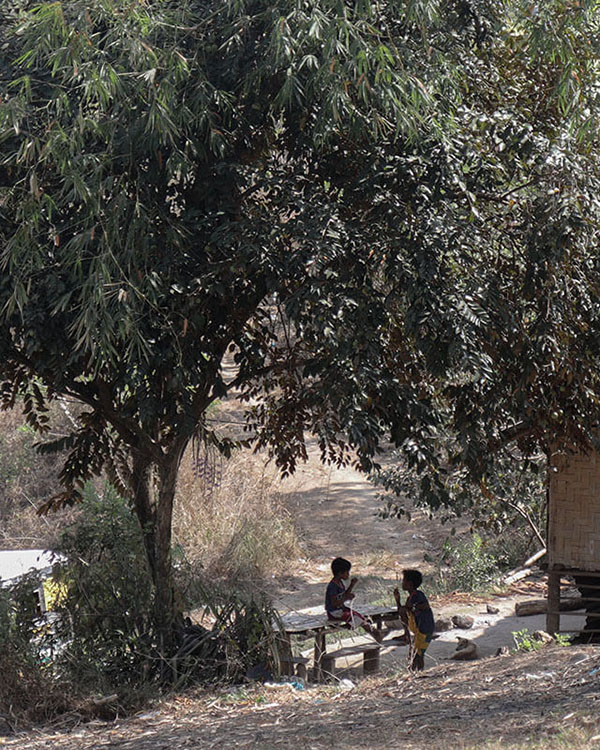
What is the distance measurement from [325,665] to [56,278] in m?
4.42

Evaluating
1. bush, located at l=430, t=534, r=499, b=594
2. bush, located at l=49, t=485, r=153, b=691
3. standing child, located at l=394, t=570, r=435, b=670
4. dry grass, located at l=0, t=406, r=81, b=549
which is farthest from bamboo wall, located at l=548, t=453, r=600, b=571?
dry grass, located at l=0, t=406, r=81, b=549

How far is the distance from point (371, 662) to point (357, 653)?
347mm

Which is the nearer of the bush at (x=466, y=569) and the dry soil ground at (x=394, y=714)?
the dry soil ground at (x=394, y=714)

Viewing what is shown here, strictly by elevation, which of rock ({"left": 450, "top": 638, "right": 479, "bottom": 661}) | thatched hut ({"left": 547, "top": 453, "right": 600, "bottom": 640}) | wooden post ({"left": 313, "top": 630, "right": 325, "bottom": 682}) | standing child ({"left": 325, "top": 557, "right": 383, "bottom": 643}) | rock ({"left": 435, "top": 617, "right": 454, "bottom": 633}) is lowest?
rock ({"left": 435, "top": 617, "right": 454, "bottom": 633})

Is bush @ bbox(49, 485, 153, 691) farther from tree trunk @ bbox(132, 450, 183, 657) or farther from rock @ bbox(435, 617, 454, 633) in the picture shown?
rock @ bbox(435, 617, 454, 633)

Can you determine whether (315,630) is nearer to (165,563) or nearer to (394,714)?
(165,563)

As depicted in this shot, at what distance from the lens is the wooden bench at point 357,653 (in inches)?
321

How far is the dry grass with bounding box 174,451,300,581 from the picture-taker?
14.8 metres

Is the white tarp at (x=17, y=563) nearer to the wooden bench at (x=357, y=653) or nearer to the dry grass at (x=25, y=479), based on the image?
the wooden bench at (x=357, y=653)

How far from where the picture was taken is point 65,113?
19.9ft

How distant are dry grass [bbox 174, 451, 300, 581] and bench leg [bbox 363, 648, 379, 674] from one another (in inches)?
236

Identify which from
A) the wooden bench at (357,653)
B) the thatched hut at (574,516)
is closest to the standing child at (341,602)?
the wooden bench at (357,653)

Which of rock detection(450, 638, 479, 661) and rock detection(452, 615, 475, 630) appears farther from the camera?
rock detection(452, 615, 475, 630)

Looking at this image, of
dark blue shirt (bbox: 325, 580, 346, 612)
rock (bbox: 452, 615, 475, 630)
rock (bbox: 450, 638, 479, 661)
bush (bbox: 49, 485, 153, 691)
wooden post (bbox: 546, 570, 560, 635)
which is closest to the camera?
bush (bbox: 49, 485, 153, 691)
